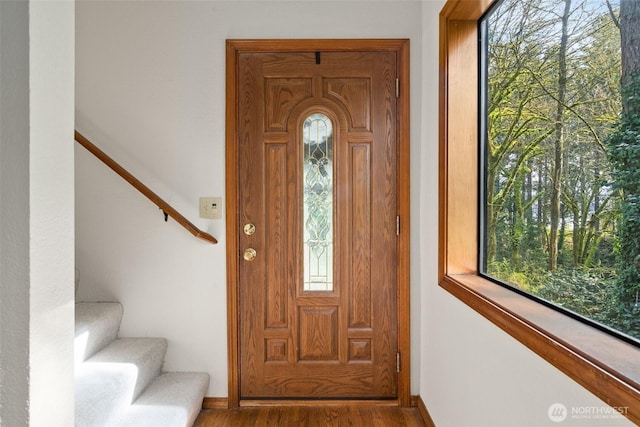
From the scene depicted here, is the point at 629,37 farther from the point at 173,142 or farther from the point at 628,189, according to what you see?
the point at 173,142

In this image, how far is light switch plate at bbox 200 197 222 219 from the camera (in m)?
2.24

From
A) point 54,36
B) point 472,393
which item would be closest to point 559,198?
point 472,393

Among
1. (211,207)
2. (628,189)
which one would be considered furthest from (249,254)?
(628,189)

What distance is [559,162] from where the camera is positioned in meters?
1.22

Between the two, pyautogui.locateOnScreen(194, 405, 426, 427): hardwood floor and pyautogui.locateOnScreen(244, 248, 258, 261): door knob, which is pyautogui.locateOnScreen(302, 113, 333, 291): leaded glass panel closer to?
pyautogui.locateOnScreen(244, 248, 258, 261): door knob

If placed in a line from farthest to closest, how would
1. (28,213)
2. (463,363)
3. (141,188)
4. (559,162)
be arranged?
1. (141,188)
2. (463,363)
3. (559,162)
4. (28,213)

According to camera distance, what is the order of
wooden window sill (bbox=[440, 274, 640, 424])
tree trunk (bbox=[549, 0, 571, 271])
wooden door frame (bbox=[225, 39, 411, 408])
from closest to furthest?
wooden window sill (bbox=[440, 274, 640, 424])
tree trunk (bbox=[549, 0, 571, 271])
wooden door frame (bbox=[225, 39, 411, 408])

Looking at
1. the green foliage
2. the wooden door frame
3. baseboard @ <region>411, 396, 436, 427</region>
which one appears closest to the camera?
the green foliage

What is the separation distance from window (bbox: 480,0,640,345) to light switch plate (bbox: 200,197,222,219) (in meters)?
1.35

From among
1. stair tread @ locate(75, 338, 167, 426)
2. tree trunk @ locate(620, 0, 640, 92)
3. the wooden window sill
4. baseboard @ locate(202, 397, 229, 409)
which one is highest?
tree trunk @ locate(620, 0, 640, 92)

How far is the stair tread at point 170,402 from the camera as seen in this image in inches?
69.5

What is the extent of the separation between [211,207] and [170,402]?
0.97 m

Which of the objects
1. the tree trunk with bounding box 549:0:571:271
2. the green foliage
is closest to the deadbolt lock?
the tree trunk with bounding box 549:0:571:271

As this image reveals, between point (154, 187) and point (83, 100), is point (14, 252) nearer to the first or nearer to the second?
point (154, 187)
